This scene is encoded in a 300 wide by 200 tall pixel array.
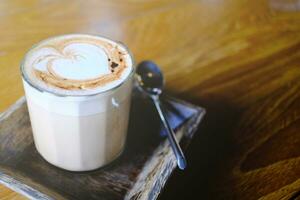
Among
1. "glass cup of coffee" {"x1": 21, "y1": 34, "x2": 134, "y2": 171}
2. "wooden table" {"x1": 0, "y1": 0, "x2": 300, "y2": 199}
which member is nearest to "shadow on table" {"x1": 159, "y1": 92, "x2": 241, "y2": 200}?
"wooden table" {"x1": 0, "y1": 0, "x2": 300, "y2": 199}

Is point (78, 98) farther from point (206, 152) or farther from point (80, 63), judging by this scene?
point (206, 152)

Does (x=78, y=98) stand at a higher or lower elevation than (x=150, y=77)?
higher

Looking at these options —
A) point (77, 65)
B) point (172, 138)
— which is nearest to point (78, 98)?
point (77, 65)

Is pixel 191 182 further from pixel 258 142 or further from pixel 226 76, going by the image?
pixel 226 76

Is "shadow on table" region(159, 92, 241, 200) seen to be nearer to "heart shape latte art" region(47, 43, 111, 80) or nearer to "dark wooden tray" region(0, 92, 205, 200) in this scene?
"dark wooden tray" region(0, 92, 205, 200)

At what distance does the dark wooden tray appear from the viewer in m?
0.53

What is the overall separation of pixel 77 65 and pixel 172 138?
0.19m

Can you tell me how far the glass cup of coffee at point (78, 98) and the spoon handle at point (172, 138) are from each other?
71 mm

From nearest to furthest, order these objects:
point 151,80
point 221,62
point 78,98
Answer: point 78,98
point 151,80
point 221,62

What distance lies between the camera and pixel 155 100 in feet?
2.35

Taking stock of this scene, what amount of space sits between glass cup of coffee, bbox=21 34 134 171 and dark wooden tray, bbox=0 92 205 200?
2 centimetres

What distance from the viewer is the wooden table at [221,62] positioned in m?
0.63

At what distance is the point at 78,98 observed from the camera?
1.65ft

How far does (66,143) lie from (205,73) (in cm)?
36
